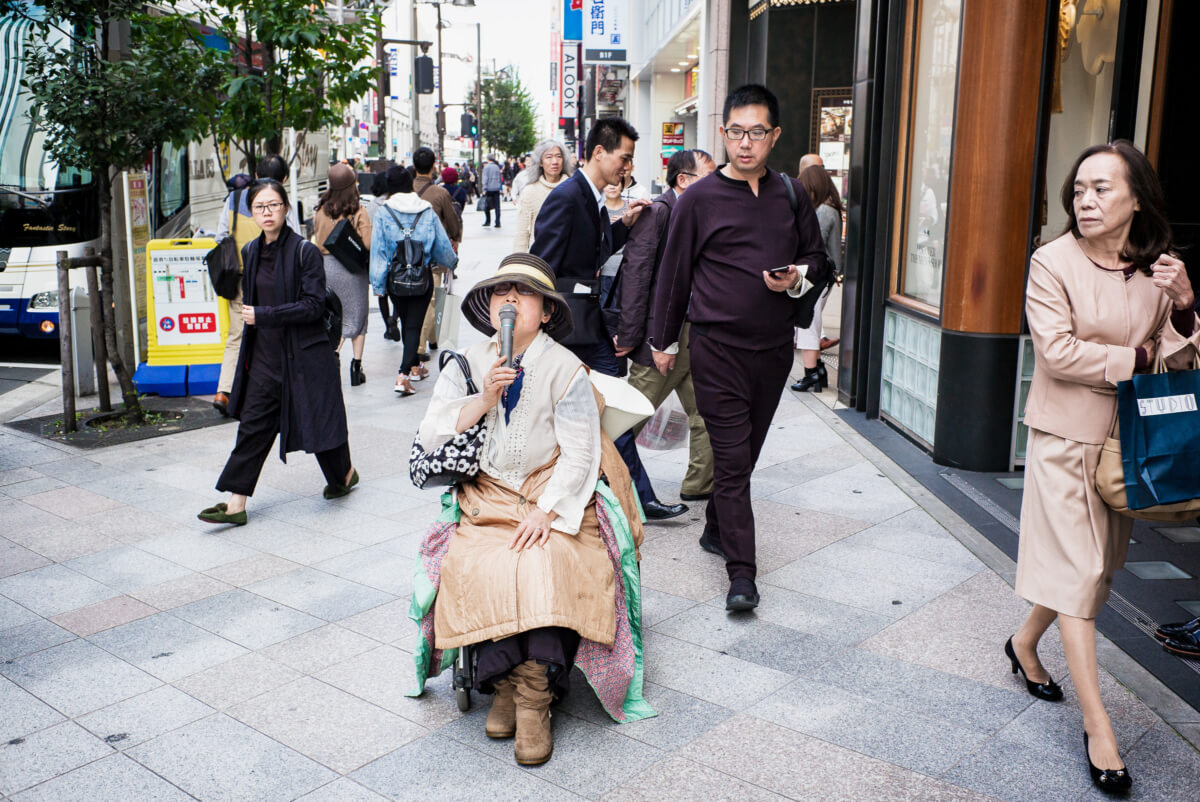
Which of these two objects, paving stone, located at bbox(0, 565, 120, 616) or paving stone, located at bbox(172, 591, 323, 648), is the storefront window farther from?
paving stone, located at bbox(0, 565, 120, 616)

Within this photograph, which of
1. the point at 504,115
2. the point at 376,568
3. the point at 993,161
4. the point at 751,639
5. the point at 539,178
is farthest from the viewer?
the point at 504,115

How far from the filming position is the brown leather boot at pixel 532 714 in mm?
3270

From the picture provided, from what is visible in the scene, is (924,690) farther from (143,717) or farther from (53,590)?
(53,590)

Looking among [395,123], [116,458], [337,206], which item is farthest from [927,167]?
[395,123]

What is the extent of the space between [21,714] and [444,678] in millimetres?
1400

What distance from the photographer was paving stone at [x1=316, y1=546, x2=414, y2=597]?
4.80 metres

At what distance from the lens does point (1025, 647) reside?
143 inches

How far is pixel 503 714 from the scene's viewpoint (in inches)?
136

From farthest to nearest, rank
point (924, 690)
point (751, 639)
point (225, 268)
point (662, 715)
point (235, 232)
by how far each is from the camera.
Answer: point (235, 232) < point (225, 268) < point (751, 639) < point (924, 690) < point (662, 715)

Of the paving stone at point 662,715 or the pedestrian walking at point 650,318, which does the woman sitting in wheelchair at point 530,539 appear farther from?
the pedestrian walking at point 650,318

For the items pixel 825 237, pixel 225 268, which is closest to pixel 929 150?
pixel 825 237

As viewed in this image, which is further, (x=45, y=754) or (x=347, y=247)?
(x=347, y=247)

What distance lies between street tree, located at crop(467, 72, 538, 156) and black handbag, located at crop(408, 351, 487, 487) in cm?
7123

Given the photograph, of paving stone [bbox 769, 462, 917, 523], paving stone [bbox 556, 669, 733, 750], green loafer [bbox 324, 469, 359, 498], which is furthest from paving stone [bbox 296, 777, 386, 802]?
paving stone [bbox 769, 462, 917, 523]
